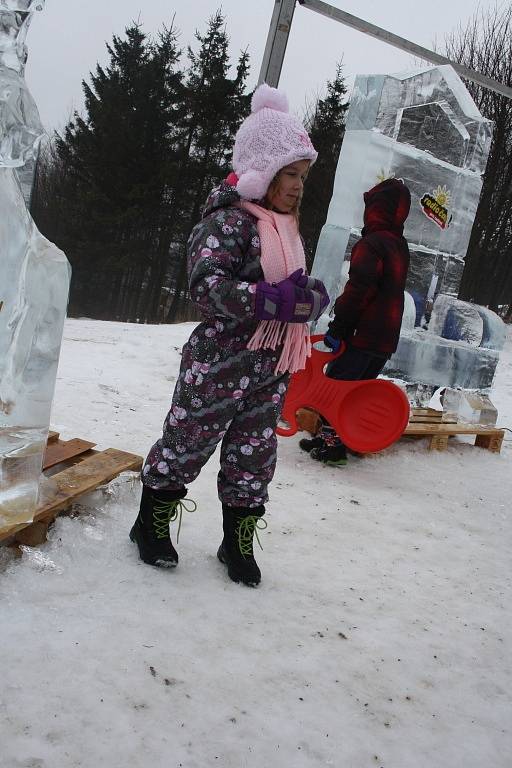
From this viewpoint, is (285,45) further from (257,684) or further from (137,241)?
(137,241)

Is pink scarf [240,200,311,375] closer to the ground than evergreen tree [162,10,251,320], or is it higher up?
closer to the ground

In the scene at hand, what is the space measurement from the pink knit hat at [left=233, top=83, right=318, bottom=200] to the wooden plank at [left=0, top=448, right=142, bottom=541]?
1.15 metres

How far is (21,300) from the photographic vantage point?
171 cm

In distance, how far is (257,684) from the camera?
1.56 meters

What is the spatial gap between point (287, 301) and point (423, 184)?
129 inches

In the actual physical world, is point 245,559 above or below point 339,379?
below

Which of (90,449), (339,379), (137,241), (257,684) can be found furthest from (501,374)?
(137,241)

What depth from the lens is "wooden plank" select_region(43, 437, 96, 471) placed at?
237 cm

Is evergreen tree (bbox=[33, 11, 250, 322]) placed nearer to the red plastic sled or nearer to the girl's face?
the red plastic sled

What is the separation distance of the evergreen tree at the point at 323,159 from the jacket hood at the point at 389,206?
14069 millimetres

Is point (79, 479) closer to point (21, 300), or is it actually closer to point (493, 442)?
point (21, 300)

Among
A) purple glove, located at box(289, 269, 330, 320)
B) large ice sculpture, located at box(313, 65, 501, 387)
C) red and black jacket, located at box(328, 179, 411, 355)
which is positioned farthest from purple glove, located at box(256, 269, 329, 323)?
large ice sculpture, located at box(313, 65, 501, 387)

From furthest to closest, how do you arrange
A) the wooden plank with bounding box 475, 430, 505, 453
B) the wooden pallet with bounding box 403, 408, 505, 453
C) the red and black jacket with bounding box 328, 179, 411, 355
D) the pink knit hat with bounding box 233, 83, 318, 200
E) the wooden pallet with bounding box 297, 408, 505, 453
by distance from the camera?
the wooden plank with bounding box 475, 430, 505, 453, the wooden pallet with bounding box 403, 408, 505, 453, the wooden pallet with bounding box 297, 408, 505, 453, the red and black jacket with bounding box 328, 179, 411, 355, the pink knit hat with bounding box 233, 83, 318, 200

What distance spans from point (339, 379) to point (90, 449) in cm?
153
